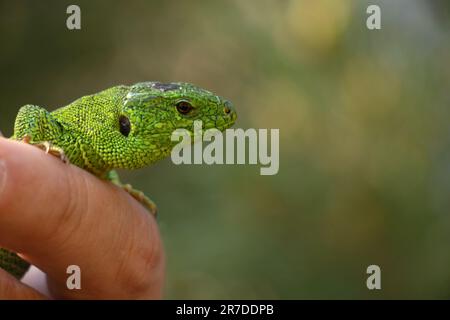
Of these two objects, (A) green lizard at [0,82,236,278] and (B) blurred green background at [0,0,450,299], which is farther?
(B) blurred green background at [0,0,450,299]

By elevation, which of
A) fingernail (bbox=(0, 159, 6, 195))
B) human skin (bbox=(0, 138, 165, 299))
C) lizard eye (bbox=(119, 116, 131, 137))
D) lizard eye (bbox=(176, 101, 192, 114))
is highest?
lizard eye (bbox=(176, 101, 192, 114))

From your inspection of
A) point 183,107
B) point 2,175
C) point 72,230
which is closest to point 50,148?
point 2,175

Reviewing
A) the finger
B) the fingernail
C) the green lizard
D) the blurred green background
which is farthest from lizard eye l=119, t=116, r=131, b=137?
the blurred green background

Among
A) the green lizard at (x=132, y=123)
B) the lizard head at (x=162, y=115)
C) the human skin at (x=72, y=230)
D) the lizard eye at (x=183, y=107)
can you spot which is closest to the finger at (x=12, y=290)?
the human skin at (x=72, y=230)

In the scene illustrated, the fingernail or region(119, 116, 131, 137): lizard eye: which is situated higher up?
region(119, 116, 131, 137): lizard eye

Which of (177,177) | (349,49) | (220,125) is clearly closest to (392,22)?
(349,49)

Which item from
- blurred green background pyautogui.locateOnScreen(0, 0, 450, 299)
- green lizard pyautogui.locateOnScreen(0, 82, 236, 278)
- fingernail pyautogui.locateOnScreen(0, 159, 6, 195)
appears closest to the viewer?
fingernail pyautogui.locateOnScreen(0, 159, 6, 195)

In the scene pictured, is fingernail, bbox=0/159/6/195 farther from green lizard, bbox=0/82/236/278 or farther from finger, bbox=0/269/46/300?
finger, bbox=0/269/46/300

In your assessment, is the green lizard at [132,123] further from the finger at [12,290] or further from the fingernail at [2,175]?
the finger at [12,290]

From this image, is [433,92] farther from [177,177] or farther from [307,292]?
[177,177]
